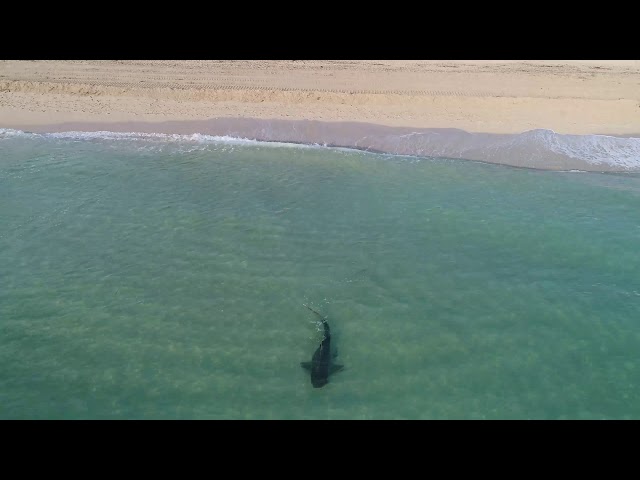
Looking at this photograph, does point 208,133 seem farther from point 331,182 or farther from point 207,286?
point 207,286

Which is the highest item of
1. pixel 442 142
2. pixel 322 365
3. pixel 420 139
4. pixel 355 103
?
pixel 355 103

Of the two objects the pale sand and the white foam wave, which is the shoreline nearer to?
the white foam wave

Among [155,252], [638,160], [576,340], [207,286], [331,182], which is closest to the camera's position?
[576,340]

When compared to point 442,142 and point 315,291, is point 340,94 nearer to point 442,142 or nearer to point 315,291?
point 442,142

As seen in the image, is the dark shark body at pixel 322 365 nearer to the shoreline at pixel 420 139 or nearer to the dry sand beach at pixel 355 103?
the shoreline at pixel 420 139

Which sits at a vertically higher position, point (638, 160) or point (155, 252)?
point (638, 160)

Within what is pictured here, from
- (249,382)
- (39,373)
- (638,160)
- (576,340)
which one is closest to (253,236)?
(249,382)

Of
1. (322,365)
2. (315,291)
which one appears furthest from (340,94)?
(322,365)
